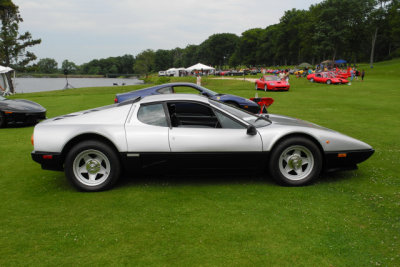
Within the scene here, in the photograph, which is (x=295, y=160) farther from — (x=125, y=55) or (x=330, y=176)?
(x=125, y=55)

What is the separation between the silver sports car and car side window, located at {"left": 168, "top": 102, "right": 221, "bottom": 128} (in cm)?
4

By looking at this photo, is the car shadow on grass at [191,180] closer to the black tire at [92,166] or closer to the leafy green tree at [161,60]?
the black tire at [92,166]

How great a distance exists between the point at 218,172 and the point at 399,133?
19.6 ft

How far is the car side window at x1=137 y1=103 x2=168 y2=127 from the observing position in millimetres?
4293

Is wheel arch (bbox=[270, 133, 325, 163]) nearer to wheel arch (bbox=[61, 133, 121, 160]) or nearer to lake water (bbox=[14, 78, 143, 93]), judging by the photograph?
wheel arch (bbox=[61, 133, 121, 160])

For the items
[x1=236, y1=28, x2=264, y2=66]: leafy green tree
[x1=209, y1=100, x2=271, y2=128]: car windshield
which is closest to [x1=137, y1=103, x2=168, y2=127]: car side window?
[x1=209, y1=100, x2=271, y2=128]: car windshield

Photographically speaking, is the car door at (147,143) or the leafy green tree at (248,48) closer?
the car door at (147,143)

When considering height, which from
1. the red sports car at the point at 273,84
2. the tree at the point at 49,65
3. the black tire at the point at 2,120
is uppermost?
the tree at the point at 49,65

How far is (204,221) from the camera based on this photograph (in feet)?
11.0

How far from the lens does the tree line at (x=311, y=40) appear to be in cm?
6931

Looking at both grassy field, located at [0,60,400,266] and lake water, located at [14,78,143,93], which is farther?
lake water, located at [14,78,143,93]

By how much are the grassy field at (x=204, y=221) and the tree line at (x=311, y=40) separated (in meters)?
39.6

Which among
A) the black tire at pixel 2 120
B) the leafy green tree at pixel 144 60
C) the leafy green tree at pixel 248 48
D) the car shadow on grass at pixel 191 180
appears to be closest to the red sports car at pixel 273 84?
the black tire at pixel 2 120

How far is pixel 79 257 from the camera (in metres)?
2.73
